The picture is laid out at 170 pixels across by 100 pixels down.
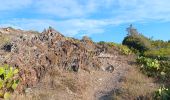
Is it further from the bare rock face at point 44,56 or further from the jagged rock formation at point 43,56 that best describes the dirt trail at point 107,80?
the bare rock face at point 44,56

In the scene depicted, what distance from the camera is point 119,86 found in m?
18.8

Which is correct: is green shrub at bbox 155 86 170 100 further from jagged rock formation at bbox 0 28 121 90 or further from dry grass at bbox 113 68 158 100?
jagged rock formation at bbox 0 28 121 90

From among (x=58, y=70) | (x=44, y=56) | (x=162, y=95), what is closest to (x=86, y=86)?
(x=58, y=70)

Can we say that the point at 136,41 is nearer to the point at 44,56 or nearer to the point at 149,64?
the point at 149,64

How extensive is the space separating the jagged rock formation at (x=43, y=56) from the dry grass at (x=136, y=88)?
2.43 metres

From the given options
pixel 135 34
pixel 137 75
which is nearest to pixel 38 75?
pixel 137 75

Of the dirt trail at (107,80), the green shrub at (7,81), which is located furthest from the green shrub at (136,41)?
the green shrub at (7,81)

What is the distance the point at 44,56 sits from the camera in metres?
19.2

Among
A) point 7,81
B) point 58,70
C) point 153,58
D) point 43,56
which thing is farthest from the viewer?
point 153,58

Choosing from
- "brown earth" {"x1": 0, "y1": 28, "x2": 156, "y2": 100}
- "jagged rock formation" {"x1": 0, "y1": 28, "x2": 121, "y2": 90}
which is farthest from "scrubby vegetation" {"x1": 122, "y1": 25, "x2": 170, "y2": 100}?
"jagged rock formation" {"x1": 0, "y1": 28, "x2": 121, "y2": 90}

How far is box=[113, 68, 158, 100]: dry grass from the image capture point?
16.3 meters

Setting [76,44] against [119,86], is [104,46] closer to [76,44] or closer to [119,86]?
[76,44]

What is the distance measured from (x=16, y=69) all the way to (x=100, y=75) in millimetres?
6204

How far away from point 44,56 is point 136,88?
14.0 ft
